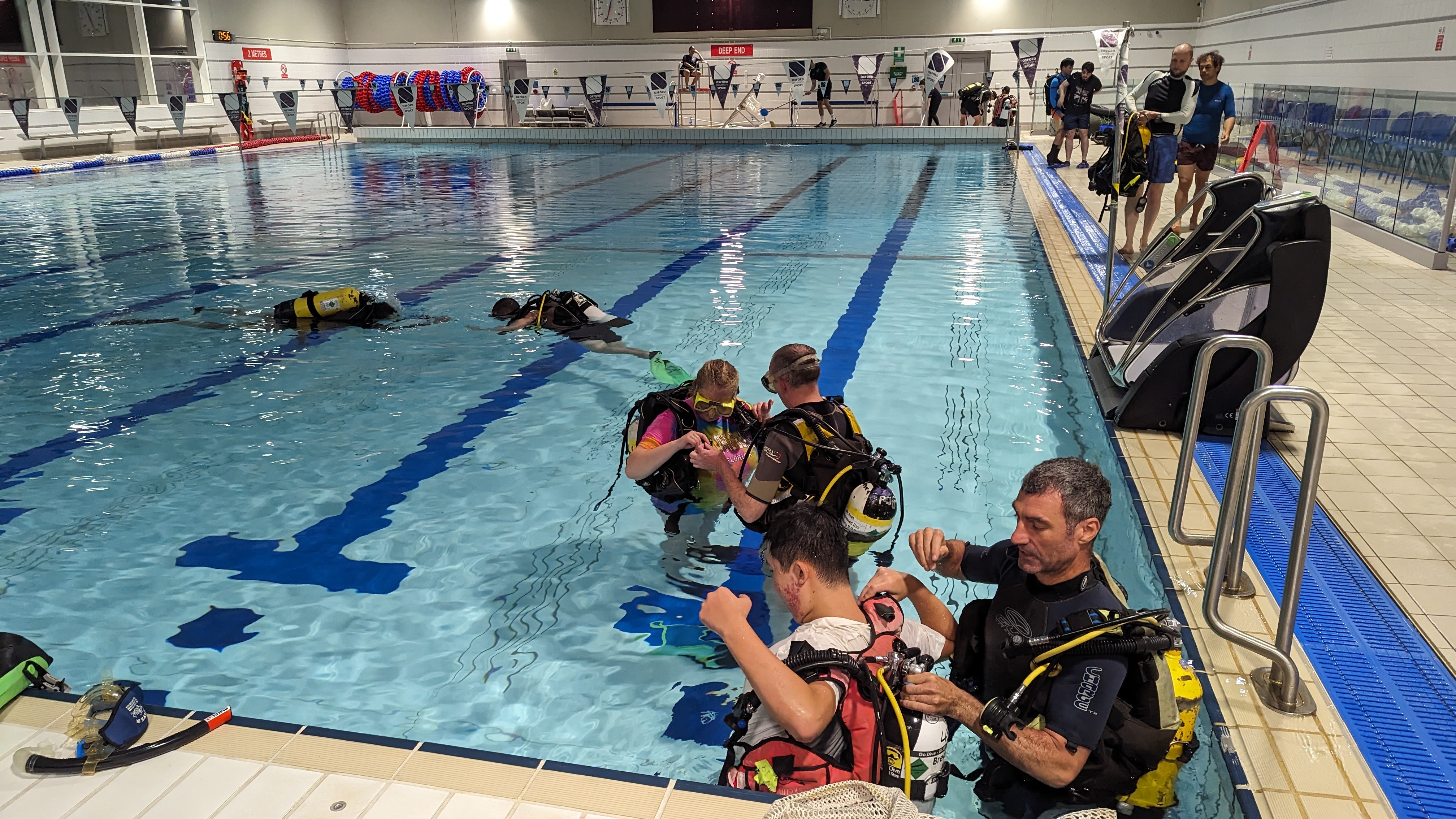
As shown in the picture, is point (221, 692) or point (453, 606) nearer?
point (221, 692)

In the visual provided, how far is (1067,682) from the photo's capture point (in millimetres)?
1964

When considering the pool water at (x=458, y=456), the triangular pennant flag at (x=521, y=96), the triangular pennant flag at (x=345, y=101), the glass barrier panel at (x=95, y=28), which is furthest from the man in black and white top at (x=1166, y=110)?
the glass barrier panel at (x=95, y=28)

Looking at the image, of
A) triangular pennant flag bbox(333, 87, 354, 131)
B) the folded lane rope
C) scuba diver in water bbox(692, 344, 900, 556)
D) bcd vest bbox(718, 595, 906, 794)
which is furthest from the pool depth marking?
triangular pennant flag bbox(333, 87, 354, 131)

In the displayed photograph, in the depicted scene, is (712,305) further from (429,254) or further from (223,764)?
(223,764)

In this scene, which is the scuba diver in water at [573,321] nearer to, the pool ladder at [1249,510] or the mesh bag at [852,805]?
the pool ladder at [1249,510]

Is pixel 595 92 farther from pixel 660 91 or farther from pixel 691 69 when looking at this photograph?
pixel 691 69

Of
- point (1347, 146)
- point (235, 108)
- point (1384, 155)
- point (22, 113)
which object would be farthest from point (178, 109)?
point (1384, 155)

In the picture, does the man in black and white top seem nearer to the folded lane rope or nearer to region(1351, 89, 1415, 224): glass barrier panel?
region(1351, 89, 1415, 224): glass barrier panel

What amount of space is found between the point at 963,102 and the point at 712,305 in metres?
18.1

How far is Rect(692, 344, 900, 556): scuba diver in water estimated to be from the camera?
113 inches

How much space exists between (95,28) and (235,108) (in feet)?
12.1

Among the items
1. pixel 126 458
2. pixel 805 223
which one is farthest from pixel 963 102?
pixel 126 458

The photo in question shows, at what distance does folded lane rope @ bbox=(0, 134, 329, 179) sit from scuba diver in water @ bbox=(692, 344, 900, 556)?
20.0m

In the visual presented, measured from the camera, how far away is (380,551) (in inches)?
157
